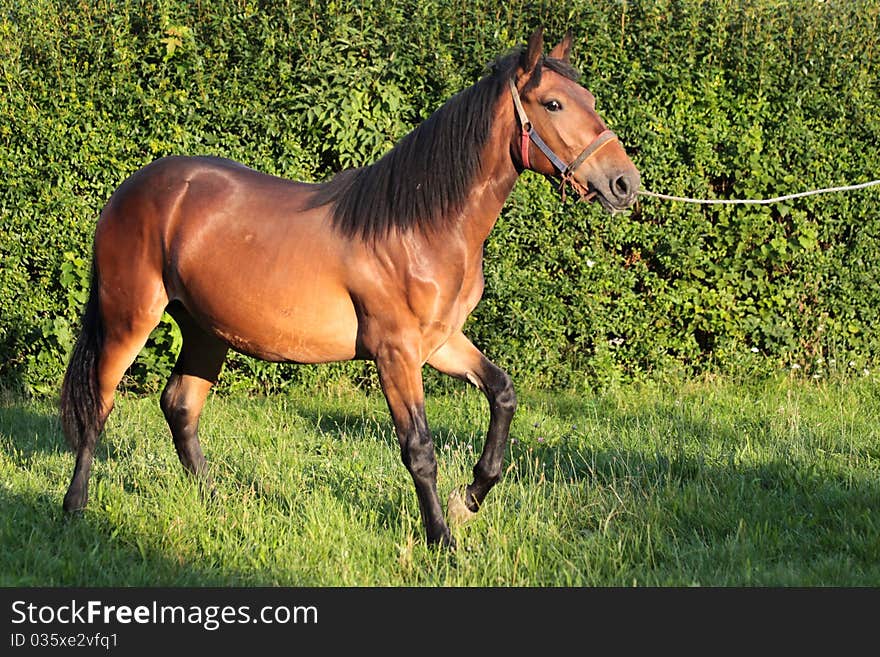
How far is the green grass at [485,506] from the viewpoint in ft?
13.7

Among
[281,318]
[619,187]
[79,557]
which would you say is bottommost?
[79,557]

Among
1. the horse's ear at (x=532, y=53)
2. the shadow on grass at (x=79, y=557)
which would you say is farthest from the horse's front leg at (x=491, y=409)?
the horse's ear at (x=532, y=53)

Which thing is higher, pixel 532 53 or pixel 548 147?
pixel 532 53

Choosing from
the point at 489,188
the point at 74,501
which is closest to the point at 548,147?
the point at 489,188

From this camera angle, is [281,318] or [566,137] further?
[281,318]

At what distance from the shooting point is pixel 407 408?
4434mm

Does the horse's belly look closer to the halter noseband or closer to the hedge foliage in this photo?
the halter noseband

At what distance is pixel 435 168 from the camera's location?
4398mm

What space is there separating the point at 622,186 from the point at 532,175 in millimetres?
3462

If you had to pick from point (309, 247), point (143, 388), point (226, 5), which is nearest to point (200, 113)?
Answer: point (226, 5)

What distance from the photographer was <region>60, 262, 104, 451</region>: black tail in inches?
204

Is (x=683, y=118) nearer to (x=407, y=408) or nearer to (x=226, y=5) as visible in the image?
(x=226, y=5)

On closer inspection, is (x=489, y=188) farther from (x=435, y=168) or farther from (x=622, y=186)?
(x=622, y=186)

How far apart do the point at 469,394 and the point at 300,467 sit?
2.18 metres
